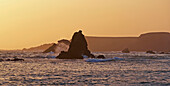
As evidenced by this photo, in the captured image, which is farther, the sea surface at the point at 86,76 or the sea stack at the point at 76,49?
the sea stack at the point at 76,49

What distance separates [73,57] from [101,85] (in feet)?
287

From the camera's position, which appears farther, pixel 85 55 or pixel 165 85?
pixel 85 55

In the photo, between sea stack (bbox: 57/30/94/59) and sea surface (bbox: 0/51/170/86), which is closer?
sea surface (bbox: 0/51/170/86)

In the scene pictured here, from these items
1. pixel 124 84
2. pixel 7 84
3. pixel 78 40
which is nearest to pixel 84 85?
pixel 124 84

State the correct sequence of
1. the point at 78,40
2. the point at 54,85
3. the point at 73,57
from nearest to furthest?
1. the point at 54,85
2. the point at 73,57
3. the point at 78,40

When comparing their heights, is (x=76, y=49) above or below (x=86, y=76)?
above

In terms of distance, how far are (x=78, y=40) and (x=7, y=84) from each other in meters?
95.9

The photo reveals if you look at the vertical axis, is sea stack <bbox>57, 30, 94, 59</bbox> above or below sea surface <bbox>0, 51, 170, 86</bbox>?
above

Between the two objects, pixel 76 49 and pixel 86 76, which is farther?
pixel 76 49

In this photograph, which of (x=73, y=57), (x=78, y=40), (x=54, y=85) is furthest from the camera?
(x=78, y=40)

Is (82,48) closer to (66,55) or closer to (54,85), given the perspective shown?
(66,55)

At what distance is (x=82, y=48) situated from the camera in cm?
12812

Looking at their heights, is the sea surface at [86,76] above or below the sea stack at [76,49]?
below

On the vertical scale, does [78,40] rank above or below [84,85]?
above
